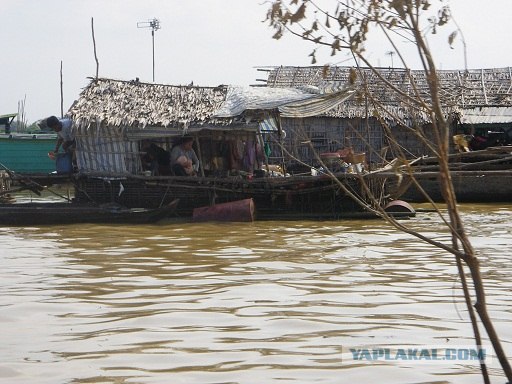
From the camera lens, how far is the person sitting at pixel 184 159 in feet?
47.5

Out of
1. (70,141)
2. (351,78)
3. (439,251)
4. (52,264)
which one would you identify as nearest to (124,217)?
(70,141)

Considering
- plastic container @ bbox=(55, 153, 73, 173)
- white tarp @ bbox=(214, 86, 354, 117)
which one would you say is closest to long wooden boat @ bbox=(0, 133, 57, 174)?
plastic container @ bbox=(55, 153, 73, 173)

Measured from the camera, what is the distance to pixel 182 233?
12141 millimetres

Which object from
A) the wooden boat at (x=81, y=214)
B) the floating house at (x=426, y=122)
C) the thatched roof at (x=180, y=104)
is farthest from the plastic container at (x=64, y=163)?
the floating house at (x=426, y=122)

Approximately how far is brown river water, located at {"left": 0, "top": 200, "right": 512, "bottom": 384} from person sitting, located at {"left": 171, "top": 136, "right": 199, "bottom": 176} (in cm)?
333

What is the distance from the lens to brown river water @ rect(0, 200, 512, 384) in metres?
4.95

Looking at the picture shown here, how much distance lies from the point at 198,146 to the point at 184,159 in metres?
0.34

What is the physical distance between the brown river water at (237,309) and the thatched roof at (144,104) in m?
3.62

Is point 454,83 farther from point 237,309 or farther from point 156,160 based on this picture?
point 237,309

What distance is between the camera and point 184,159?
14.4 m

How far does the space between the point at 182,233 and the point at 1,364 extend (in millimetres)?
7063

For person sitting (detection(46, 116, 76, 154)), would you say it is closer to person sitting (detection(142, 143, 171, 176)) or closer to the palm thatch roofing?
person sitting (detection(142, 143, 171, 176))

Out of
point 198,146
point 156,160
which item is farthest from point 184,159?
point 156,160

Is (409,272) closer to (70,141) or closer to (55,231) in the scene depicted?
(55,231)
